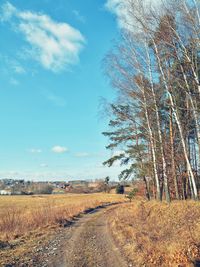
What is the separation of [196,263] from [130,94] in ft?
34.4

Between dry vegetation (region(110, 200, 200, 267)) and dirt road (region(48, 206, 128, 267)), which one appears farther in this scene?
dirt road (region(48, 206, 128, 267))

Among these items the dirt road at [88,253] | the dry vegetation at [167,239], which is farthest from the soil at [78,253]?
the dry vegetation at [167,239]

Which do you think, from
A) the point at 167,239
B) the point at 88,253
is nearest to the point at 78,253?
the point at 88,253

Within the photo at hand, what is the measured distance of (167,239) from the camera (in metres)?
8.15

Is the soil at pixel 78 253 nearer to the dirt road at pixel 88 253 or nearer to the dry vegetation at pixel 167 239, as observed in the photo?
the dirt road at pixel 88 253

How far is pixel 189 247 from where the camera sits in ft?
21.9

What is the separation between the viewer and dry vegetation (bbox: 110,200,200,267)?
21.1 ft

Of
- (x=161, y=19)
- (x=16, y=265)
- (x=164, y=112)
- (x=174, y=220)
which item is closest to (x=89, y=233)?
(x=174, y=220)

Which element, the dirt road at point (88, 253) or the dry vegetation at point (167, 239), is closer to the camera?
the dry vegetation at point (167, 239)

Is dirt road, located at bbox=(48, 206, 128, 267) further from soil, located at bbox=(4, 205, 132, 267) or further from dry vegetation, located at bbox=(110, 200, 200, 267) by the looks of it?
dry vegetation, located at bbox=(110, 200, 200, 267)

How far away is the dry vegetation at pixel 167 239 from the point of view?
21.1 feet

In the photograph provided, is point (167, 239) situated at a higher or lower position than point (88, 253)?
higher

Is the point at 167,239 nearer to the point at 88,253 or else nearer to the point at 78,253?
the point at 88,253

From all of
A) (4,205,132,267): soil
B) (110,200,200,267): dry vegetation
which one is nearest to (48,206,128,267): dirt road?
(4,205,132,267): soil
